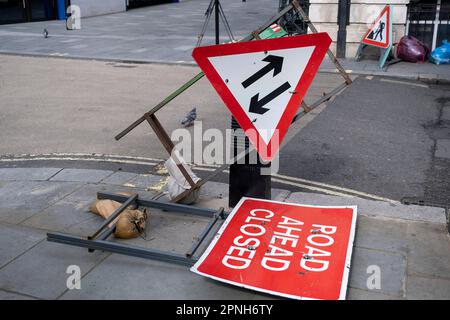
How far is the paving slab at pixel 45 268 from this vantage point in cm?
397

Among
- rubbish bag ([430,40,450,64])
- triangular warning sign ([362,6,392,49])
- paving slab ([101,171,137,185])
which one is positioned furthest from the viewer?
rubbish bag ([430,40,450,64])

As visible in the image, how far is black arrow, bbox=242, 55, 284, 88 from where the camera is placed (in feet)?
14.5

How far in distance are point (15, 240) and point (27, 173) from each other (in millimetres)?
1997

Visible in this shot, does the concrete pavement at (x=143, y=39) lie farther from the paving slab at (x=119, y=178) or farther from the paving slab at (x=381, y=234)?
the paving slab at (x=119, y=178)

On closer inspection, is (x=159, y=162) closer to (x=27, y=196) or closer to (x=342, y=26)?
(x=27, y=196)

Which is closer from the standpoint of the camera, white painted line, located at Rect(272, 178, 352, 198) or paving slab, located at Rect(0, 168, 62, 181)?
white painted line, located at Rect(272, 178, 352, 198)

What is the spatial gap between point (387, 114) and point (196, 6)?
27.2 m

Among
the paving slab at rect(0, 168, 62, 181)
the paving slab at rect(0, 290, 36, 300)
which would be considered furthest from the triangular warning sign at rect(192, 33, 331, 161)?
the paving slab at rect(0, 168, 62, 181)

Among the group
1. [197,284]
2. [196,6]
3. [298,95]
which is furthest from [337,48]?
[196,6]

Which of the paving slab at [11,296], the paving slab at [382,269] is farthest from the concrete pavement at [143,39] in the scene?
the paving slab at [11,296]

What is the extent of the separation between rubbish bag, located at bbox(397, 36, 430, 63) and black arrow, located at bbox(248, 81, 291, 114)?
38.3 ft

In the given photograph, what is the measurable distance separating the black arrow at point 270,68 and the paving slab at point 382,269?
164cm

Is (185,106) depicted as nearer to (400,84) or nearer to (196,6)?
(400,84)

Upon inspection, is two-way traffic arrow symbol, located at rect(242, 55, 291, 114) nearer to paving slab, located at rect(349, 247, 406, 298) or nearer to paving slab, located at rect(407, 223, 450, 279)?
paving slab, located at rect(349, 247, 406, 298)
